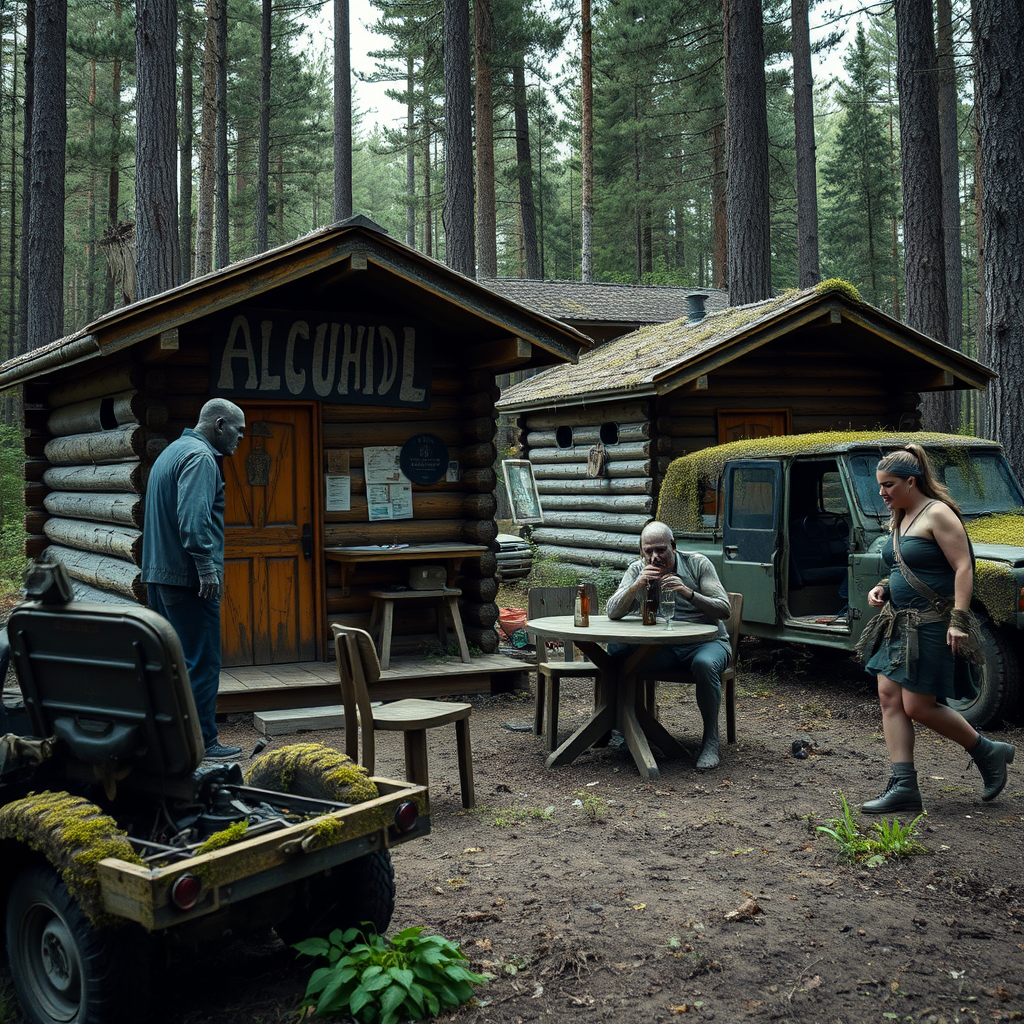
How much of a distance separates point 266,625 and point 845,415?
29.0ft

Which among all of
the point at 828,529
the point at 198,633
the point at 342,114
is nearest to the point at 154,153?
the point at 198,633

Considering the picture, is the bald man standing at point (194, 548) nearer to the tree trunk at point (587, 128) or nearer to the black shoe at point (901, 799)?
the black shoe at point (901, 799)

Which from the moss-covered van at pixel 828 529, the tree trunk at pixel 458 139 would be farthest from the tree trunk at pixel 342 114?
the moss-covered van at pixel 828 529

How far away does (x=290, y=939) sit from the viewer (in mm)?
4043

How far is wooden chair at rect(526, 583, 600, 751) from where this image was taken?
7.18 m

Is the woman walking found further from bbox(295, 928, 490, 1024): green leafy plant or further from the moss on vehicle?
the moss on vehicle

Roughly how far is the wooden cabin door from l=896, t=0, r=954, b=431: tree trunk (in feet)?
32.3

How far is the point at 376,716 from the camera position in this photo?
19.4ft

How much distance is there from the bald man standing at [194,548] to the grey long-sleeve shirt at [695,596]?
269cm

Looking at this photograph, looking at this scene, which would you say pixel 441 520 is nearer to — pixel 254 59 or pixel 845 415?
pixel 845 415

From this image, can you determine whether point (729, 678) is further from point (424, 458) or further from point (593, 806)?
point (424, 458)

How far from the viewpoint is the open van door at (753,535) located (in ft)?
30.7

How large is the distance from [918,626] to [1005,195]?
682 centimetres

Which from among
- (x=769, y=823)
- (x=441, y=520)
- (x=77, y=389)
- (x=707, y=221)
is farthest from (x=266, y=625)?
→ (x=707, y=221)
